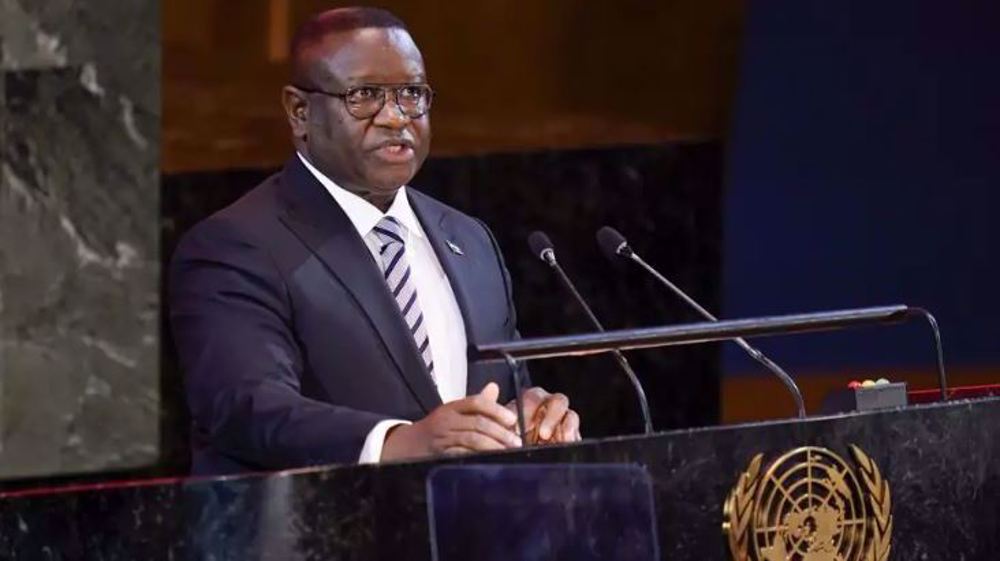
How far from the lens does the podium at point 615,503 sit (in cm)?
276

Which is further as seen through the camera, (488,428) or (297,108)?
(297,108)

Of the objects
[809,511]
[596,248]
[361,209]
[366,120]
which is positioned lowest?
[809,511]

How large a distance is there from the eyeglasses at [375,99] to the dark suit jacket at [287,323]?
0.47ft

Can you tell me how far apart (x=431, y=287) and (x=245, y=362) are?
46cm

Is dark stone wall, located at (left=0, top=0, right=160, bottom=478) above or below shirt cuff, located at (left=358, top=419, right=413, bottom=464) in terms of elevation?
above

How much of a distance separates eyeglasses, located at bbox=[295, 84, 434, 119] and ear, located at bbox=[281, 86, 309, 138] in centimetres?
7

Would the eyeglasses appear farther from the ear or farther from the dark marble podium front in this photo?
the dark marble podium front

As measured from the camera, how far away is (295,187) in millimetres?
3875

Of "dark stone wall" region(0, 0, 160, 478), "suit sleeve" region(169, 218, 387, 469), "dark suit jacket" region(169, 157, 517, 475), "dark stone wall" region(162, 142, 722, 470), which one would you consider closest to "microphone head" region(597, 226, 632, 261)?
"dark suit jacket" region(169, 157, 517, 475)

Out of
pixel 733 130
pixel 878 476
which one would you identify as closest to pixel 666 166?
pixel 733 130

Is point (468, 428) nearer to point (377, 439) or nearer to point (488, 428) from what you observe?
point (488, 428)

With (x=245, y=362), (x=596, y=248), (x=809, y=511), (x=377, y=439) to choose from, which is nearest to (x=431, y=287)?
(x=245, y=362)

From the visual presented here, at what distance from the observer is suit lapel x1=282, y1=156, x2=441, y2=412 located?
3.72 metres

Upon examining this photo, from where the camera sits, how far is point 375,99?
385cm
